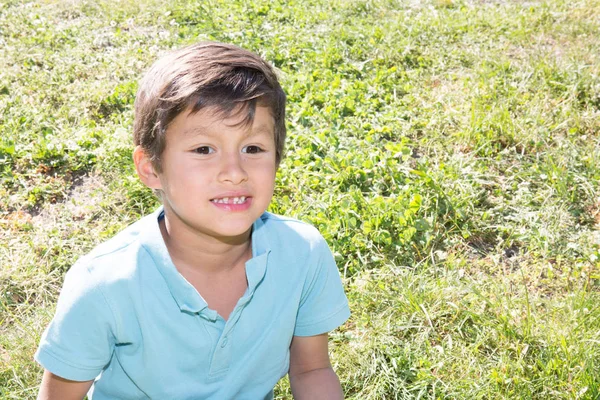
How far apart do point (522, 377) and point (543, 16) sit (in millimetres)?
3362

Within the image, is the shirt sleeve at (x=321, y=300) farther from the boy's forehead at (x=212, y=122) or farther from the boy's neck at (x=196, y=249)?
the boy's forehead at (x=212, y=122)

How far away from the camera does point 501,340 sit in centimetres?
266

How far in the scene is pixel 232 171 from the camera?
1.89 m

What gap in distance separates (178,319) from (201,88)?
611mm

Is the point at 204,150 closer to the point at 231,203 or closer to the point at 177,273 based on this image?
the point at 231,203

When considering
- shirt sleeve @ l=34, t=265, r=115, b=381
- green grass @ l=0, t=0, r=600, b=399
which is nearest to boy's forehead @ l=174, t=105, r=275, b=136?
shirt sleeve @ l=34, t=265, r=115, b=381

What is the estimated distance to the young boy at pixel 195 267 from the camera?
6.22 ft

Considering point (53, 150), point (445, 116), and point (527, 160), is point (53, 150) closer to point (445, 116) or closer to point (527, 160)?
point (445, 116)

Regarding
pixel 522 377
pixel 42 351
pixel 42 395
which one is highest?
pixel 42 351

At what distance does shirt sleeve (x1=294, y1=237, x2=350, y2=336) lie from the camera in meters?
2.21

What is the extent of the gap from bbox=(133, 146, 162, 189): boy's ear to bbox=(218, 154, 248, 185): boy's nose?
26cm

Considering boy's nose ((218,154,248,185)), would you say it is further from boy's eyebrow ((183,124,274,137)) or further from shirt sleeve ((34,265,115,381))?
shirt sleeve ((34,265,115,381))

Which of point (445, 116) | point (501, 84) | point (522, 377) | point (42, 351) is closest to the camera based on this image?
point (42, 351)

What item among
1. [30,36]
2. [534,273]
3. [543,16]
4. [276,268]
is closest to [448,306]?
[534,273]
